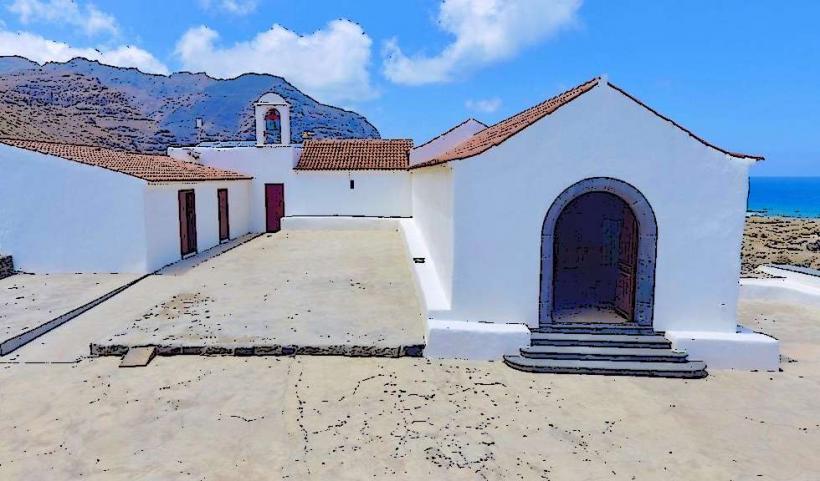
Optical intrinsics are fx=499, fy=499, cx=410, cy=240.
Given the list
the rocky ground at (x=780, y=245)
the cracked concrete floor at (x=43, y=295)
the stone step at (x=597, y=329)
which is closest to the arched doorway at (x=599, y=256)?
the stone step at (x=597, y=329)

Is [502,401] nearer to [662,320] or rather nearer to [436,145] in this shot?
[662,320]

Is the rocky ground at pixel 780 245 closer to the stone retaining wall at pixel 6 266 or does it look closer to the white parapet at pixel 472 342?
the white parapet at pixel 472 342

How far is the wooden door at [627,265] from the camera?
27.1ft

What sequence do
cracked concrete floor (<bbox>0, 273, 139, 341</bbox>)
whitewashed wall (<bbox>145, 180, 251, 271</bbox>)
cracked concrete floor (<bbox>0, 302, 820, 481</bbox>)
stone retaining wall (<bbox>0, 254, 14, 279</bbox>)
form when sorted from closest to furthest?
cracked concrete floor (<bbox>0, 302, 820, 481</bbox>)
cracked concrete floor (<bbox>0, 273, 139, 341</bbox>)
stone retaining wall (<bbox>0, 254, 14, 279</bbox>)
whitewashed wall (<bbox>145, 180, 251, 271</bbox>)

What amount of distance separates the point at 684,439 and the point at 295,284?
28.2 feet

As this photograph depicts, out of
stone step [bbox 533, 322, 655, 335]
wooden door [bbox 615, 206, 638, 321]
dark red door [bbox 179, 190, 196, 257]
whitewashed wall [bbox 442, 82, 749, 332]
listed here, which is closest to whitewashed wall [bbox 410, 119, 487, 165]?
dark red door [bbox 179, 190, 196, 257]

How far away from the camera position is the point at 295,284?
38.7 feet

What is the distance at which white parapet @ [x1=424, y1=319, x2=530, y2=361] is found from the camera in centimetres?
757

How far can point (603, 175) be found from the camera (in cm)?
774

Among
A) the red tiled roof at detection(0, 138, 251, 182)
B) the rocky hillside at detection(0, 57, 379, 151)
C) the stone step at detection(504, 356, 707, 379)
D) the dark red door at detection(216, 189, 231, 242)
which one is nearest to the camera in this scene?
the stone step at detection(504, 356, 707, 379)

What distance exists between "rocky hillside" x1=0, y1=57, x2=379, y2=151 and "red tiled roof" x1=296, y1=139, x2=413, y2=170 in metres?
9.54

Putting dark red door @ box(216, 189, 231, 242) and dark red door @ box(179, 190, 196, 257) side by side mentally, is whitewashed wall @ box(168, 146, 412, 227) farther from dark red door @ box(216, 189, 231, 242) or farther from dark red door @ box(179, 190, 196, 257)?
dark red door @ box(179, 190, 196, 257)

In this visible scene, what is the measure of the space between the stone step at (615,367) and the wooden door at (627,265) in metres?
1.14

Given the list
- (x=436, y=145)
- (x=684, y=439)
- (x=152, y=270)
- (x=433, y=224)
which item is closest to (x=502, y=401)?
(x=684, y=439)
